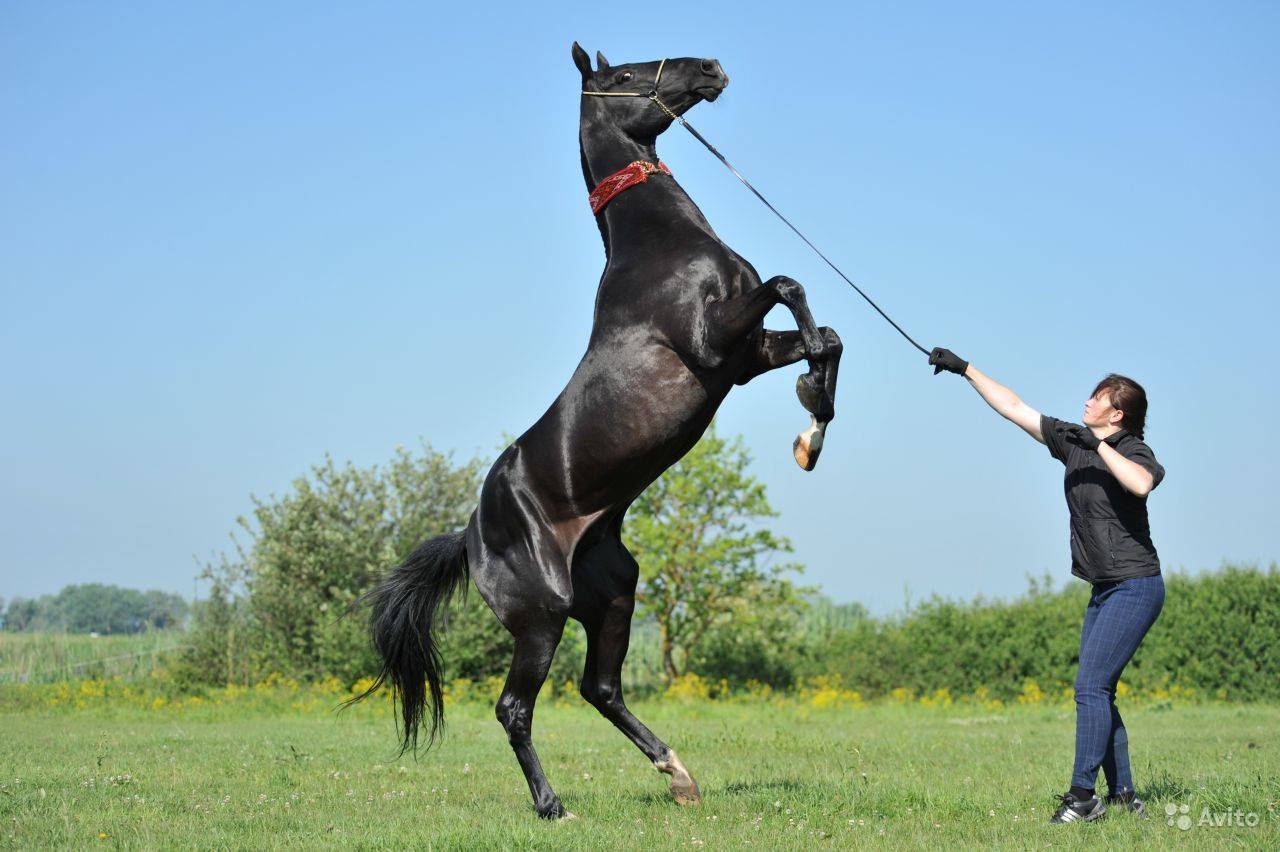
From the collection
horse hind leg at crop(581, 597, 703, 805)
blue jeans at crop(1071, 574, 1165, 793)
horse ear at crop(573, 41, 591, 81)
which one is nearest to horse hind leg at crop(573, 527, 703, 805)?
horse hind leg at crop(581, 597, 703, 805)

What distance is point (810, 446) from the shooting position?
225 inches

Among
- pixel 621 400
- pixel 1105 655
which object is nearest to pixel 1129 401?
pixel 1105 655

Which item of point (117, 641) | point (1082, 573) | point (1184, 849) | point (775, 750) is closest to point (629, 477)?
point (1082, 573)

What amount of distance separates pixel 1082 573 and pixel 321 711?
12.2 metres

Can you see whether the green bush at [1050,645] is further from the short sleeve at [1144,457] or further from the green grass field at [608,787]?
the short sleeve at [1144,457]

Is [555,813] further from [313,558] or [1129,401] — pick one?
[313,558]

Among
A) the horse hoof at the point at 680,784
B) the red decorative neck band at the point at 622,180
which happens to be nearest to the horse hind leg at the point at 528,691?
the horse hoof at the point at 680,784

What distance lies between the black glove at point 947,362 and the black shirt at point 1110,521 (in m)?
0.73

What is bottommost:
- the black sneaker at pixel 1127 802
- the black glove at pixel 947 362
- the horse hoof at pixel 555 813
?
the black sneaker at pixel 1127 802

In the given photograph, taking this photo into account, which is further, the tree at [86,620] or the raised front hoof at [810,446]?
the tree at [86,620]

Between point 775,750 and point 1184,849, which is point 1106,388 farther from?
point 775,750

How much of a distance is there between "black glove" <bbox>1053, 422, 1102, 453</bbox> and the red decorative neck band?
8.28ft

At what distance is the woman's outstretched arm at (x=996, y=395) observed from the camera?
626 cm

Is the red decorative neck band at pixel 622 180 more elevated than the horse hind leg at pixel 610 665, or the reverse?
the red decorative neck band at pixel 622 180
